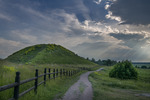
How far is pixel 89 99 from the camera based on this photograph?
8.66m

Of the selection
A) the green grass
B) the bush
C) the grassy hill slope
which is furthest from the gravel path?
the grassy hill slope

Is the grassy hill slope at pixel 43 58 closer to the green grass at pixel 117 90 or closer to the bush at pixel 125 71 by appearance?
the bush at pixel 125 71

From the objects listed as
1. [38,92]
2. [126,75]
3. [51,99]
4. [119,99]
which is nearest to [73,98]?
[51,99]

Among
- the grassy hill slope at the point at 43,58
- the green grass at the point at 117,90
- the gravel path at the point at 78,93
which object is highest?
the grassy hill slope at the point at 43,58

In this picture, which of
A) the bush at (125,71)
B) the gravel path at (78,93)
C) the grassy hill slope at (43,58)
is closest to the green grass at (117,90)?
the gravel path at (78,93)

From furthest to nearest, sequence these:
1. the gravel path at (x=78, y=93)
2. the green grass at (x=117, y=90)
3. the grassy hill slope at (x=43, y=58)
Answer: the grassy hill slope at (x=43, y=58) < the green grass at (x=117, y=90) < the gravel path at (x=78, y=93)

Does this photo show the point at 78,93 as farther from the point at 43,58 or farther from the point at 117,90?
the point at 43,58

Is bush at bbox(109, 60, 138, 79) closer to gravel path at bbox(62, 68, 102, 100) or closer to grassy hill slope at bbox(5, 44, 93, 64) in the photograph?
gravel path at bbox(62, 68, 102, 100)

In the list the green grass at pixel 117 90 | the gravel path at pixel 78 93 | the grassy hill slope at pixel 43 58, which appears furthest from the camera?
the grassy hill slope at pixel 43 58

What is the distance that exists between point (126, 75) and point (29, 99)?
101ft

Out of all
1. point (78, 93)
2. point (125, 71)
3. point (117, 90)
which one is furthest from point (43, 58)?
point (78, 93)

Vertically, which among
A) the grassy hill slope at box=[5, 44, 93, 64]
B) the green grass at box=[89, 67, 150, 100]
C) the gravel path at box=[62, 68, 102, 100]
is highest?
the grassy hill slope at box=[5, 44, 93, 64]

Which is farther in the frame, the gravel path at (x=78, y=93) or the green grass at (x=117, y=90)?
the green grass at (x=117, y=90)

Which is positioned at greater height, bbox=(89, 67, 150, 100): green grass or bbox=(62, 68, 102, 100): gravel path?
bbox=(62, 68, 102, 100): gravel path
